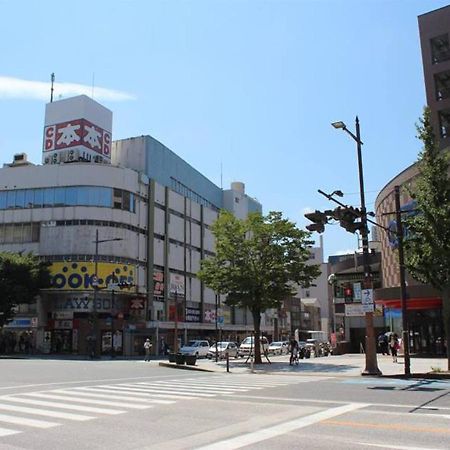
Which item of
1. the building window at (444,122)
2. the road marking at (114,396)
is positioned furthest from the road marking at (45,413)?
the building window at (444,122)

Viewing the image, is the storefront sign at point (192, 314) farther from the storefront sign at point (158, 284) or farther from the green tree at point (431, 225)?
the green tree at point (431, 225)

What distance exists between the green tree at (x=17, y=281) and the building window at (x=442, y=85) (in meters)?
38.0

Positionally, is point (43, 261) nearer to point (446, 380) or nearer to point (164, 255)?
point (164, 255)

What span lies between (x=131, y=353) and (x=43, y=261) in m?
12.6

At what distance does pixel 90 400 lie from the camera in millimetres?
14422

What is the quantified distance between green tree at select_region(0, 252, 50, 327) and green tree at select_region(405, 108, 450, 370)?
3678cm

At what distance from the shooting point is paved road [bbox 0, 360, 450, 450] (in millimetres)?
8867

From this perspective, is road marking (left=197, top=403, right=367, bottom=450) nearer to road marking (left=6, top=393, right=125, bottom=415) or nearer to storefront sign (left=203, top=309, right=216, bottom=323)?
road marking (left=6, top=393, right=125, bottom=415)

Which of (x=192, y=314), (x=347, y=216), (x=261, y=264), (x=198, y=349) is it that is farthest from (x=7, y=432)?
(x=192, y=314)

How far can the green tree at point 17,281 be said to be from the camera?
4959 centimetres

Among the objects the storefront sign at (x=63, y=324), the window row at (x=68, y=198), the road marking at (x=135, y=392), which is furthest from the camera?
the window row at (x=68, y=198)

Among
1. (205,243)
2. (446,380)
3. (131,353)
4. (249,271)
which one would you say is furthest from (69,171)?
(446,380)

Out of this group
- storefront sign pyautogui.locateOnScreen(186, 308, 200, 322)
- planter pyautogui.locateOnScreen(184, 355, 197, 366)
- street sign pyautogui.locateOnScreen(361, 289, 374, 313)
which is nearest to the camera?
street sign pyautogui.locateOnScreen(361, 289, 374, 313)

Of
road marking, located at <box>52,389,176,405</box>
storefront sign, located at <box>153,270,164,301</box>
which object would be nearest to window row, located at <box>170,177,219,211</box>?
storefront sign, located at <box>153,270,164,301</box>
